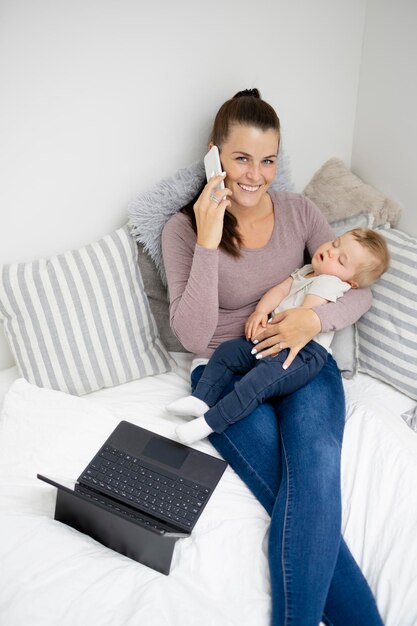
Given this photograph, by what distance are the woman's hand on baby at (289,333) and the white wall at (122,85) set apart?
0.62m

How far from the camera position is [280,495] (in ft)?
4.34

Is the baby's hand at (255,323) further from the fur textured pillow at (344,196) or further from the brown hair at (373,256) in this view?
the fur textured pillow at (344,196)

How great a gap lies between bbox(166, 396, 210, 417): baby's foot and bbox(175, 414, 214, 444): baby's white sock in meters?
0.07

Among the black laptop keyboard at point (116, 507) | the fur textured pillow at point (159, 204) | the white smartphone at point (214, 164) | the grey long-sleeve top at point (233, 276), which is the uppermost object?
the white smartphone at point (214, 164)

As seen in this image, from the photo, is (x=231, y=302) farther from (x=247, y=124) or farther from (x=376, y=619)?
(x=376, y=619)

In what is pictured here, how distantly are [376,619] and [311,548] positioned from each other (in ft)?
0.62

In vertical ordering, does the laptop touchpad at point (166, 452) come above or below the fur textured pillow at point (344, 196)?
below

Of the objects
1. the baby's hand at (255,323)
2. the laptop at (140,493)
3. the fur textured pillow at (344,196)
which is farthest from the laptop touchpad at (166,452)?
the fur textured pillow at (344,196)

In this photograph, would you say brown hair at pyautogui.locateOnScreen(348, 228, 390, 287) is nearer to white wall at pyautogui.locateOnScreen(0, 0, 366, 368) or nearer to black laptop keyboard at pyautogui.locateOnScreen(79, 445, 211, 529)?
white wall at pyautogui.locateOnScreen(0, 0, 366, 368)

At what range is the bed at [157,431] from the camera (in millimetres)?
1130

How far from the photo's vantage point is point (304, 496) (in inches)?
50.5

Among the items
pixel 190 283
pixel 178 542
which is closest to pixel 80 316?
pixel 190 283

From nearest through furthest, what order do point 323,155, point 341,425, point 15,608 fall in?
point 15,608 < point 341,425 < point 323,155

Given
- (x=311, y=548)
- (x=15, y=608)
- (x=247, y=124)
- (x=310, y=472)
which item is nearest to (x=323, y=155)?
(x=247, y=124)
